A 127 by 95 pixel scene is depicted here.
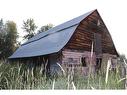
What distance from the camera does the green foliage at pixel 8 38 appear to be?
32.1 meters

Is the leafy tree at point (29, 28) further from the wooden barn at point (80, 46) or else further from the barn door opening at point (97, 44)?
the barn door opening at point (97, 44)

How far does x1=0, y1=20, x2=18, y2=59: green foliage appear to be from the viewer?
32.1 metres

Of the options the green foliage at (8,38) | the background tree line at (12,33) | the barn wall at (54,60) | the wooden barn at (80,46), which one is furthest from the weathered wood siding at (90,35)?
the background tree line at (12,33)

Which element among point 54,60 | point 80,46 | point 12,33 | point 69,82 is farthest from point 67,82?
point 12,33

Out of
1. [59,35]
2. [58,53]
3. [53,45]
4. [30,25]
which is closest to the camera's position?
[58,53]

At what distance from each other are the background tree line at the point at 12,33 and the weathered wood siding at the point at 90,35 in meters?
13.2

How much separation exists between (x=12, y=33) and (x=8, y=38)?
295 cm

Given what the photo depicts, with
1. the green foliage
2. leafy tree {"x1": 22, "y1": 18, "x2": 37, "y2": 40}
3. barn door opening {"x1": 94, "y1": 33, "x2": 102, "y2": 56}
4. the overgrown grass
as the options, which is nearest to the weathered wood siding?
barn door opening {"x1": 94, "y1": 33, "x2": 102, "y2": 56}

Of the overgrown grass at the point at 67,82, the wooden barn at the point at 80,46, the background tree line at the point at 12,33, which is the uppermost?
the background tree line at the point at 12,33

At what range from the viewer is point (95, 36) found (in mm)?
22031

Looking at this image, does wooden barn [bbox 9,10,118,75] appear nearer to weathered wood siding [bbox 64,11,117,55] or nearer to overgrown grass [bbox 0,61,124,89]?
weathered wood siding [bbox 64,11,117,55]
